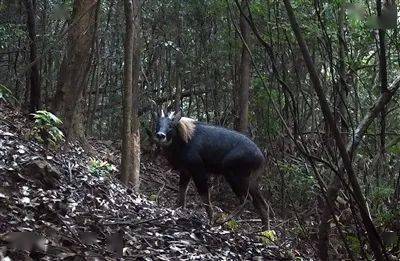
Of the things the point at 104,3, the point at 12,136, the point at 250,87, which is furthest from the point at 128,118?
the point at 104,3

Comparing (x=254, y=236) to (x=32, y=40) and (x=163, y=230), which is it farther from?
(x=32, y=40)

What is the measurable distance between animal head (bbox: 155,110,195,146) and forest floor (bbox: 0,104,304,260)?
126 cm

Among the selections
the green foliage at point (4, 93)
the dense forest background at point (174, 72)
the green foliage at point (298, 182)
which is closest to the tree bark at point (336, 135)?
the dense forest background at point (174, 72)

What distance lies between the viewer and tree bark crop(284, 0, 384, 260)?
8.05 ft

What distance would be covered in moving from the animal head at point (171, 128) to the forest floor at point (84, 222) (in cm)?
126

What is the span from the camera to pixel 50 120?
766cm

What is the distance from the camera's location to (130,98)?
7.25 meters

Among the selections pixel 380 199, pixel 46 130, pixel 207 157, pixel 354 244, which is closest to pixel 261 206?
pixel 207 157

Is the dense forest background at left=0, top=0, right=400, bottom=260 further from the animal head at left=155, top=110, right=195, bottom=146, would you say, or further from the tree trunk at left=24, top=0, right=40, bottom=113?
the animal head at left=155, top=110, right=195, bottom=146

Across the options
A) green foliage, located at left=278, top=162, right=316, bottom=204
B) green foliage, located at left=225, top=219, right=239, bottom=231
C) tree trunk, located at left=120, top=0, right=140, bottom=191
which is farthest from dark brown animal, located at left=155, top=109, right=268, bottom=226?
green foliage, located at left=278, top=162, right=316, bottom=204

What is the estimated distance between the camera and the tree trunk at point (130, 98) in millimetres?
7086

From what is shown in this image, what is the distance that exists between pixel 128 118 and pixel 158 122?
141 centimetres

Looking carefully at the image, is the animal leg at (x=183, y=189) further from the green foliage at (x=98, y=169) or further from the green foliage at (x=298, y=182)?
the green foliage at (x=298, y=182)

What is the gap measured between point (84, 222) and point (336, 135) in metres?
2.93
